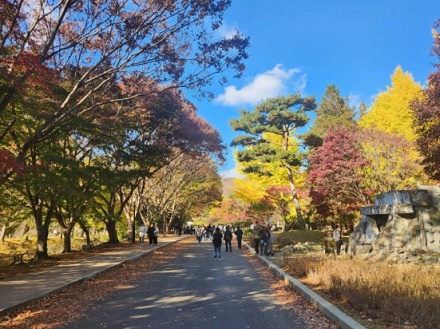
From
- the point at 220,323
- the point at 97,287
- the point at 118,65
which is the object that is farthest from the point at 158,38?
the point at 220,323

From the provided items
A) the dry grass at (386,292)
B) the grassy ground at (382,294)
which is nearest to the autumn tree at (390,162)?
the grassy ground at (382,294)

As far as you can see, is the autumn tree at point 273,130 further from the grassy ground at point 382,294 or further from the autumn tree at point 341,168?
the grassy ground at point 382,294

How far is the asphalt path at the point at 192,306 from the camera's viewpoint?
6090 millimetres

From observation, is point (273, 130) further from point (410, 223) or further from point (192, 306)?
point (192, 306)

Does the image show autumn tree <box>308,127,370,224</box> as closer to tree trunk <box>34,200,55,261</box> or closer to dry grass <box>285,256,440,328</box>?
dry grass <box>285,256,440,328</box>

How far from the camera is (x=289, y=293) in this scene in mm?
8812

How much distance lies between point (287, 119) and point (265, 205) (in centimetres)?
1014

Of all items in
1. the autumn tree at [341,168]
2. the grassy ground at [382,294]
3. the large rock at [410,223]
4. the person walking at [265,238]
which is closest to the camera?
the grassy ground at [382,294]

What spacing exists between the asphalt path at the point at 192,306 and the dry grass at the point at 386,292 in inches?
46.7

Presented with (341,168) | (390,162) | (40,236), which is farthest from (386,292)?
(390,162)

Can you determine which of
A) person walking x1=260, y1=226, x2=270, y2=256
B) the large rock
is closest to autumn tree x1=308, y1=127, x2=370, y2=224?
person walking x1=260, y1=226, x2=270, y2=256

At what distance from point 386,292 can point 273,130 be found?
28.2 meters

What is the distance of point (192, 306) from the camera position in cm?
725

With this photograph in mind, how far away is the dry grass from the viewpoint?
543 cm
